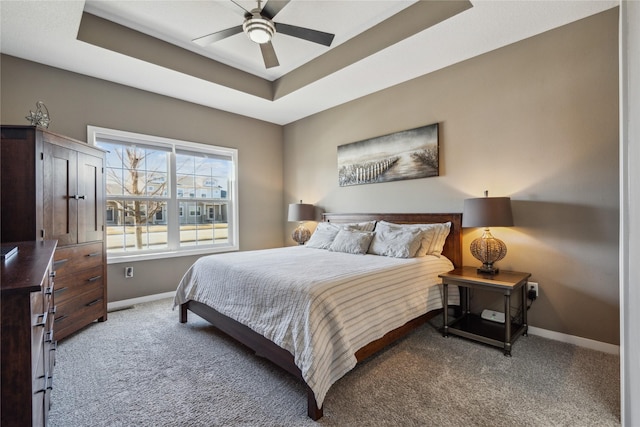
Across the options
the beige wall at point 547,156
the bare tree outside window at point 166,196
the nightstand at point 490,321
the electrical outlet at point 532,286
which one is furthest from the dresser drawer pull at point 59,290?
the electrical outlet at point 532,286

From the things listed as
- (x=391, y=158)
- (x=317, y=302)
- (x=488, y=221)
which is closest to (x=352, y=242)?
(x=391, y=158)

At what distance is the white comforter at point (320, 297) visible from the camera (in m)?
1.78

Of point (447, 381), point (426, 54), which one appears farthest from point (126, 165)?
point (447, 381)

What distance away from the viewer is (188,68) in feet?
11.2

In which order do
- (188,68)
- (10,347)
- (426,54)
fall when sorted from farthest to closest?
(188,68) → (426,54) → (10,347)

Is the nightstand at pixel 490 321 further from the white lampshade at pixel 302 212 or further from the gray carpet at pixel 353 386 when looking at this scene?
the white lampshade at pixel 302 212

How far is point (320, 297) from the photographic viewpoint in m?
1.86

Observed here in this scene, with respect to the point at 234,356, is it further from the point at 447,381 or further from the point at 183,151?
the point at 183,151

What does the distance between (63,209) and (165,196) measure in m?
1.51

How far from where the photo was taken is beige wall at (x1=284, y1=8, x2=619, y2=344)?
238 centimetres

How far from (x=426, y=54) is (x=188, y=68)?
2.68 meters

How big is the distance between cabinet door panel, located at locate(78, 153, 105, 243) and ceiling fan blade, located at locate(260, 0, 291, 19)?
88.1 inches

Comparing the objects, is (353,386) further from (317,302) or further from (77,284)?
(77,284)

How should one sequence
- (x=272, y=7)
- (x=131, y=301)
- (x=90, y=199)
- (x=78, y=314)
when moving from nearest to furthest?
(x=272, y=7) → (x=78, y=314) → (x=90, y=199) → (x=131, y=301)
